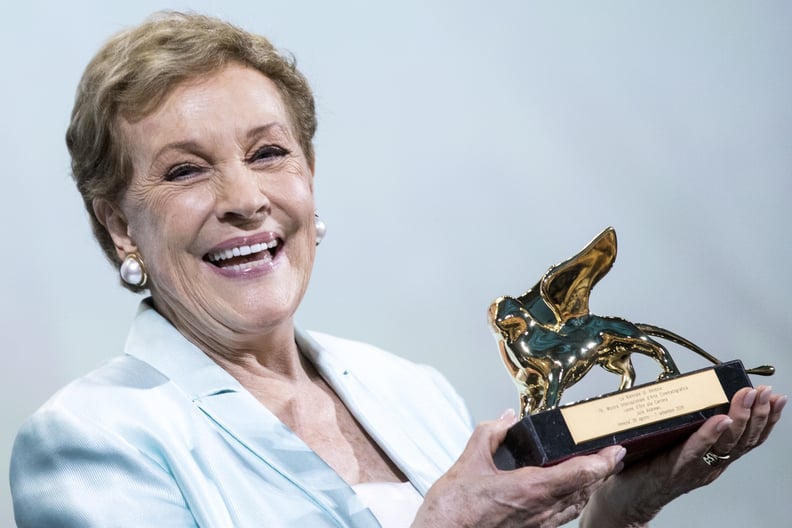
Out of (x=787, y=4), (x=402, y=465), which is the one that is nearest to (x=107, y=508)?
(x=402, y=465)

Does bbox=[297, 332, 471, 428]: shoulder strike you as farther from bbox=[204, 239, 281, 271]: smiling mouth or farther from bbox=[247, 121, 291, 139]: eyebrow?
bbox=[247, 121, 291, 139]: eyebrow

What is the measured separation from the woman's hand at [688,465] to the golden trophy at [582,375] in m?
0.02

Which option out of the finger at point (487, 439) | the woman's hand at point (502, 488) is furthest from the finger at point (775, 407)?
the finger at point (487, 439)

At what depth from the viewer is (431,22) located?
92.4 inches

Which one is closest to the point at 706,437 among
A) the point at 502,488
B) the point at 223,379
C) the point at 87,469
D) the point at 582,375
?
the point at 582,375

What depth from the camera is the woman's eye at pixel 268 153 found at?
5.10ft

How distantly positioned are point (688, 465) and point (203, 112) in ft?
2.77

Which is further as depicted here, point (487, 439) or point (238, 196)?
point (238, 196)

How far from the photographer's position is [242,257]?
5.11 feet

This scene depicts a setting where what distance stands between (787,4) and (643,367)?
1037mm

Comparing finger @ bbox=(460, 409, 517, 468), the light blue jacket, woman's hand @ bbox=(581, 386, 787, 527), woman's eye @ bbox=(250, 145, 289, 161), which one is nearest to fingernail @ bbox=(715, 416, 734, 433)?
woman's hand @ bbox=(581, 386, 787, 527)

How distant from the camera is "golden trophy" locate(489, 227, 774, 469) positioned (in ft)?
3.92

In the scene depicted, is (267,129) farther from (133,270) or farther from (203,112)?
(133,270)

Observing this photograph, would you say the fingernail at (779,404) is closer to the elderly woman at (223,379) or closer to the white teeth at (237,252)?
the elderly woman at (223,379)
